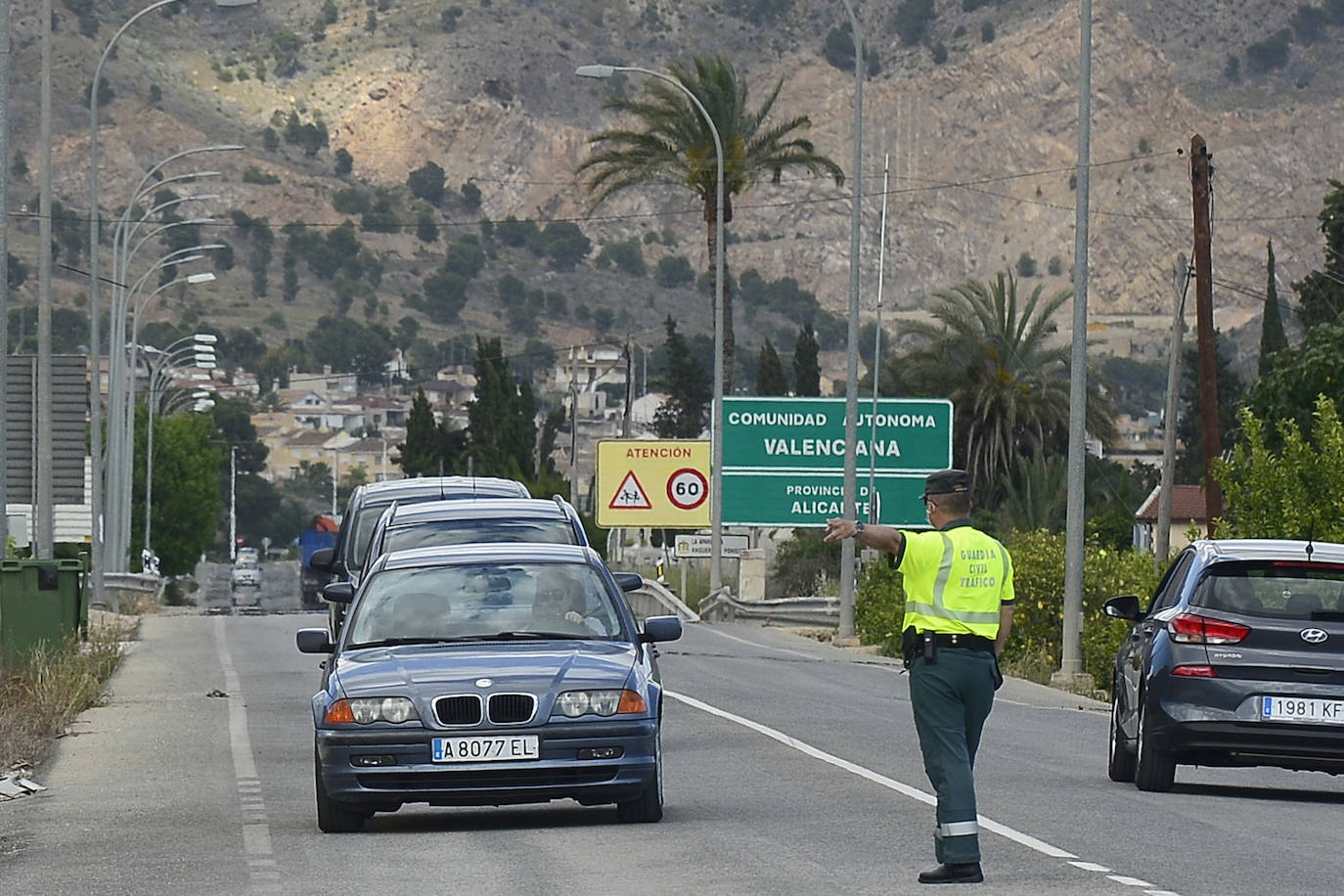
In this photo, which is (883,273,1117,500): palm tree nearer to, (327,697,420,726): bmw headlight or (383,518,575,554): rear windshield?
(383,518,575,554): rear windshield

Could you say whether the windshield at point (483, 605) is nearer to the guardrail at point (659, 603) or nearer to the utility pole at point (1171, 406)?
the guardrail at point (659, 603)

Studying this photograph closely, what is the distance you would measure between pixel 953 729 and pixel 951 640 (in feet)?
1.22

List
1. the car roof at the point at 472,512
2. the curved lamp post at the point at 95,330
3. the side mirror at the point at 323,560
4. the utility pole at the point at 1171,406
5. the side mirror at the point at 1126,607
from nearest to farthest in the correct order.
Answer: the side mirror at the point at 1126,607, the car roof at the point at 472,512, the side mirror at the point at 323,560, the curved lamp post at the point at 95,330, the utility pole at the point at 1171,406

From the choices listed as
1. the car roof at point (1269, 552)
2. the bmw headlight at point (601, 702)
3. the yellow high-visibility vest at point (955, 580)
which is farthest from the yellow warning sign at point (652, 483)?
the yellow high-visibility vest at point (955, 580)

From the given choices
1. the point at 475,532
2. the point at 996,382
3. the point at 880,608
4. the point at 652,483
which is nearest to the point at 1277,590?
the point at 475,532

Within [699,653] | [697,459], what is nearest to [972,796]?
[699,653]

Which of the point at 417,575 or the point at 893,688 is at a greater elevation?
the point at 417,575

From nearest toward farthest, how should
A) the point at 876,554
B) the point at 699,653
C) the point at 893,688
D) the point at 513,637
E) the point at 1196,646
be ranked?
the point at 513,637, the point at 1196,646, the point at 893,688, the point at 699,653, the point at 876,554

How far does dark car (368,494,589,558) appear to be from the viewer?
19000 millimetres

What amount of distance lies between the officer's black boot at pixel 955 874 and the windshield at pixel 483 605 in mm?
3340

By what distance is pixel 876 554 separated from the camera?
2044 inches

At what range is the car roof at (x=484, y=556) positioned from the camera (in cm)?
1375

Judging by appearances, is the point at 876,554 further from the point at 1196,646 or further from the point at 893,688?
the point at 1196,646

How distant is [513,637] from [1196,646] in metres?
4.26
